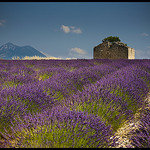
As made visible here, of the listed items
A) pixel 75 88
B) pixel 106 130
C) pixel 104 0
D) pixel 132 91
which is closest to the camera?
pixel 106 130

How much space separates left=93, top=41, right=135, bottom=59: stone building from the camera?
65.5ft

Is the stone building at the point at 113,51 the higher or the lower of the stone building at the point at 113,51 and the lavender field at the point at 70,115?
the higher

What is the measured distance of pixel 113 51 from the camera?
2084 centimetres

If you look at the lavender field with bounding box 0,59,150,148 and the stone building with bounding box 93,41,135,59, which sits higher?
the stone building with bounding box 93,41,135,59

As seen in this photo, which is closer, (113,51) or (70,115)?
(70,115)

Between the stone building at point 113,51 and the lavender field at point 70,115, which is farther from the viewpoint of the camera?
the stone building at point 113,51

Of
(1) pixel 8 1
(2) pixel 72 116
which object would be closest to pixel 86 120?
(2) pixel 72 116

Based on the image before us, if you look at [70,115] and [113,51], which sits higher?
[113,51]

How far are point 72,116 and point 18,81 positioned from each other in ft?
7.74

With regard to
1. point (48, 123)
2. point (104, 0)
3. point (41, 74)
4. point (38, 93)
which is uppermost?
point (104, 0)

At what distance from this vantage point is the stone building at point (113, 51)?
20.0m

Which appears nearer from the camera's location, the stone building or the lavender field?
the lavender field

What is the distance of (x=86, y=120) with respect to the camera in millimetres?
1559

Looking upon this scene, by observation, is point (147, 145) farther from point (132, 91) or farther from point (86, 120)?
point (132, 91)
